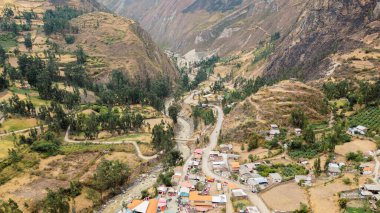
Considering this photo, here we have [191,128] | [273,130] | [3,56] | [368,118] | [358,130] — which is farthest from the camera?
[3,56]

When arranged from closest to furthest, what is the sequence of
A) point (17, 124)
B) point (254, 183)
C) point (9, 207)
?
point (9, 207), point (254, 183), point (17, 124)

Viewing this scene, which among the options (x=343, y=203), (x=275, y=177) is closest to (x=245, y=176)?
(x=275, y=177)

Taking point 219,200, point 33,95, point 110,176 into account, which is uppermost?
point 33,95

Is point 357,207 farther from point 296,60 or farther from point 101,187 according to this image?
point 296,60

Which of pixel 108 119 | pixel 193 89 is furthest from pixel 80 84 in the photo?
pixel 193 89

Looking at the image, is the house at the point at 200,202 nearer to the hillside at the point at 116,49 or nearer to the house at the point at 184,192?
the house at the point at 184,192

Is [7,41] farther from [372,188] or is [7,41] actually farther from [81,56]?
[372,188]

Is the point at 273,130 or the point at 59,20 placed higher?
the point at 59,20
